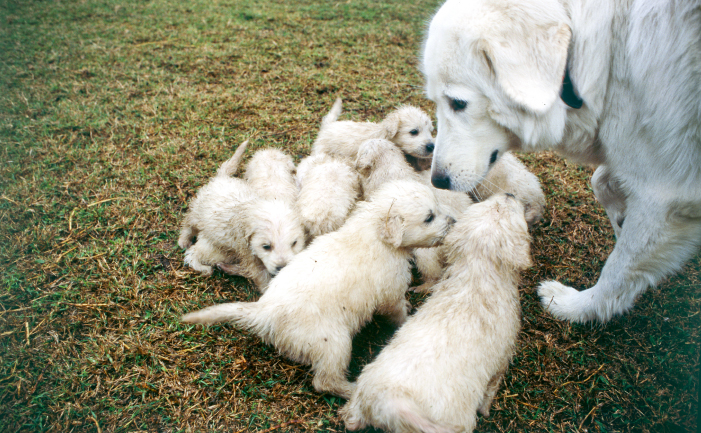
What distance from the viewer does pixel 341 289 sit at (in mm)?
2316

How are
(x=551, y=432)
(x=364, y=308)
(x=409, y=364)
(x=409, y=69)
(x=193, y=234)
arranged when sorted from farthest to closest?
1. (x=409, y=69)
2. (x=193, y=234)
3. (x=364, y=308)
4. (x=551, y=432)
5. (x=409, y=364)

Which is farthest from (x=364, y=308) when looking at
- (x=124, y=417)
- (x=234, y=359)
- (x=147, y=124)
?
(x=147, y=124)

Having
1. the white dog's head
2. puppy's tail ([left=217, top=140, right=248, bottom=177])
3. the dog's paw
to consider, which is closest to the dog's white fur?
the dog's paw

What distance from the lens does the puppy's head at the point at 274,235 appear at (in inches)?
106

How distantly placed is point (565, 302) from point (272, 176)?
2412 mm

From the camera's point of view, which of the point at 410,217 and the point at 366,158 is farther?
the point at 366,158

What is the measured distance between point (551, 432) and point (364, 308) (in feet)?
4.01

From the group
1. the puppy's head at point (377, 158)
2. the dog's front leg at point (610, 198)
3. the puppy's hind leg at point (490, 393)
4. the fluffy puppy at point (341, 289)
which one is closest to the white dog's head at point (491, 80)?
the fluffy puppy at point (341, 289)

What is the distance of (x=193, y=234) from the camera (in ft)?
11.0

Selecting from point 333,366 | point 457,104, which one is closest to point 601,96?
point 457,104

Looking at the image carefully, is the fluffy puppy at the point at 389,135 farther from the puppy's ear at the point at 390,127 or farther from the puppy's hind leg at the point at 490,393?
the puppy's hind leg at the point at 490,393

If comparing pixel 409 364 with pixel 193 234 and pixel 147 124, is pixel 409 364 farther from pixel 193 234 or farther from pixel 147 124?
pixel 147 124

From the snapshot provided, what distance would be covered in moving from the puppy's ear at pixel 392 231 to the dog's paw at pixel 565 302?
1180mm

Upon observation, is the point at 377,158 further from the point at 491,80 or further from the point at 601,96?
the point at 601,96
